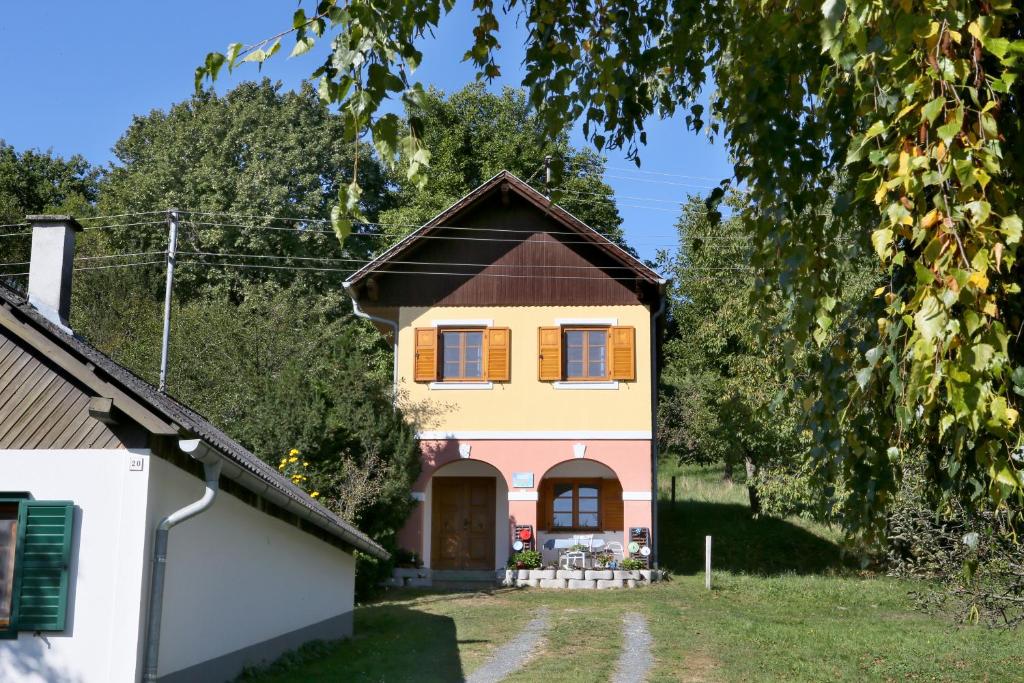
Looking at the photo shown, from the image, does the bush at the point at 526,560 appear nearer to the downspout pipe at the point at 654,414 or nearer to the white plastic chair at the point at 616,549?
the white plastic chair at the point at 616,549

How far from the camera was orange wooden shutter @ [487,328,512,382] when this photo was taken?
2136cm

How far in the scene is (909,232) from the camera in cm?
311

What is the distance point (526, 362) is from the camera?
70.4 feet

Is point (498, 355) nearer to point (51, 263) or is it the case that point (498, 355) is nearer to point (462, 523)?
point (462, 523)

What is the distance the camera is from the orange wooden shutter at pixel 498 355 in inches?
841

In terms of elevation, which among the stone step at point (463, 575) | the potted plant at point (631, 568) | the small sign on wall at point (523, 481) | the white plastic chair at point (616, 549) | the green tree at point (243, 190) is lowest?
the stone step at point (463, 575)

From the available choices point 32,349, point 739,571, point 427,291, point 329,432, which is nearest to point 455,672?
point 32,349

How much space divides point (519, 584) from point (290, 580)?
8481 mm

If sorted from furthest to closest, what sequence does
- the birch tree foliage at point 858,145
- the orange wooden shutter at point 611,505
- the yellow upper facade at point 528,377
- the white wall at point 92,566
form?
the orange wooden shutter at point 611,505
the yellow upper facade at point 528,377
the white wall at point 92,566
the birch tree foliage at point 858,145

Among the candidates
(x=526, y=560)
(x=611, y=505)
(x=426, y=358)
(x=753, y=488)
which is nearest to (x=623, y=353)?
(x=611, y=505)

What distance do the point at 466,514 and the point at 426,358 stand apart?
12.3ft

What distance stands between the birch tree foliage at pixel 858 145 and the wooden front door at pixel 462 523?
59.7ft

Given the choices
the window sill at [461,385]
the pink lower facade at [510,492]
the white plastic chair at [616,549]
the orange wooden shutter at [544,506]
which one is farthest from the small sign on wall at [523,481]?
the white plastic chair at [616,549]

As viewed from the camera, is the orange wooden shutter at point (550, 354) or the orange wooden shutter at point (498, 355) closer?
the orange wooden shutter at point (550, 354)
